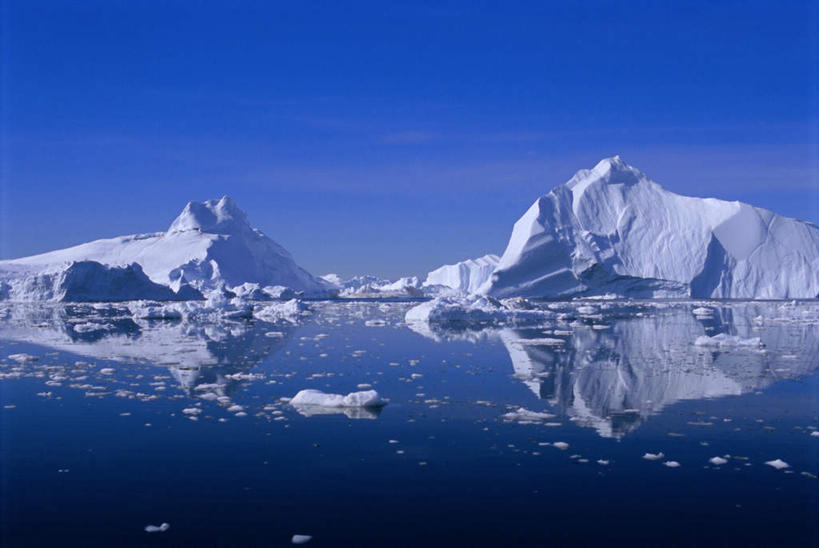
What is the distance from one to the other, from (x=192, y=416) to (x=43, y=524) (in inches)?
114

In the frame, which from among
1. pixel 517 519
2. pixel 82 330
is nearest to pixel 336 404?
pixel 517 519

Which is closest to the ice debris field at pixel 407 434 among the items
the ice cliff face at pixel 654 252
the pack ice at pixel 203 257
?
the ice cliff face at pixel 654 252

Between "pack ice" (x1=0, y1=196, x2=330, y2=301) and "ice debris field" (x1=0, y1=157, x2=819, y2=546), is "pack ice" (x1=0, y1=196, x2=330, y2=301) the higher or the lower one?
the higher one

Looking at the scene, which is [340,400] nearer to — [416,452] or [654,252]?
[416,452]

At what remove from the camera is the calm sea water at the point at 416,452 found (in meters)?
4.38

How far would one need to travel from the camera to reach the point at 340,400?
7734 millimetres

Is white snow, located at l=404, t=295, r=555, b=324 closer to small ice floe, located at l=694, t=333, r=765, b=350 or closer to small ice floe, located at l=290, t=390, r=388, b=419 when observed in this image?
small ice floe, located at l=694, t=333, r=765, b=350

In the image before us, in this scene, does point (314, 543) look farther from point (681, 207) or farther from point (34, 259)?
A: point (34, 259)

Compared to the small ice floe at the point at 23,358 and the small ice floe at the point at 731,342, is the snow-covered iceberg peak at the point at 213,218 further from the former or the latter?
the small ice floe at the point at 731,342

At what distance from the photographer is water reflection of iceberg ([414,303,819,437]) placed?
7969mm

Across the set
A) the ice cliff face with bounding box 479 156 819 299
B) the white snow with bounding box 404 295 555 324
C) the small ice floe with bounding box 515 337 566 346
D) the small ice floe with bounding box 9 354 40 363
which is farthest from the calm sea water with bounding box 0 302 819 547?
the ice cliff face with bounding box 479 156 819 299

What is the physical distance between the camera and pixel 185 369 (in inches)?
424

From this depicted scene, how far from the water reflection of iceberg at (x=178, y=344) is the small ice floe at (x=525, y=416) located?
11.7 feet

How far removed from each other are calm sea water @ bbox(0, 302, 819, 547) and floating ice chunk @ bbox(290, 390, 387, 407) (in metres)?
0.19
